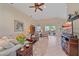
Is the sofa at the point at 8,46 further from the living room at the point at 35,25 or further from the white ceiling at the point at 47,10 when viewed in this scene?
the white ceiling at the point at 47,10

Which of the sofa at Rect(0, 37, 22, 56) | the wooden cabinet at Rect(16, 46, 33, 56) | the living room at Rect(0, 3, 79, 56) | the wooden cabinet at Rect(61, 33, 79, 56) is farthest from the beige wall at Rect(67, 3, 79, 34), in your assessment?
the sofa at Rect(0, 37, 22, 56)

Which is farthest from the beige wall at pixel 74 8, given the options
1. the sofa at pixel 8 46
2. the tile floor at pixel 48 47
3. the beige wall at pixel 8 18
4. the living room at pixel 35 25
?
the sofa at pixel 8 46

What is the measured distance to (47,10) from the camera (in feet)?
10.9

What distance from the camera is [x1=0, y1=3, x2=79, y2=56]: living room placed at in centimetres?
321

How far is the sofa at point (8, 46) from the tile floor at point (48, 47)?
363 millimetres

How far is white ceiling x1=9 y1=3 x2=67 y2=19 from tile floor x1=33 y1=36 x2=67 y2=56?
45 cm

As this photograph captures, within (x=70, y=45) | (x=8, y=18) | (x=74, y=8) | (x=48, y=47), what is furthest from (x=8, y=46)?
(x=74, y=8)

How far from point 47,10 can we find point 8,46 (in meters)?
1.05

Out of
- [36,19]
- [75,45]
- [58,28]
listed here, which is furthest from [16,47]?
[75,45]

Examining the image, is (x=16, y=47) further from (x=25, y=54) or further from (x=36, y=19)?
(x=36, y=19)

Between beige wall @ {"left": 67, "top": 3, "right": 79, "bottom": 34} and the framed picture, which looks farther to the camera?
the framed picture

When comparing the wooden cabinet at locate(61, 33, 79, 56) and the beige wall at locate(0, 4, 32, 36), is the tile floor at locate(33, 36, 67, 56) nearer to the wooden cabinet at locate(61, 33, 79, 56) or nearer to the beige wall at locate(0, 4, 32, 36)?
the wooden cabinet at locate(61, 33, 79, 56)

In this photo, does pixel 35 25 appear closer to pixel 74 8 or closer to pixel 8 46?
pixel 8 46

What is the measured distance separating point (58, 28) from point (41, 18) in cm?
39
